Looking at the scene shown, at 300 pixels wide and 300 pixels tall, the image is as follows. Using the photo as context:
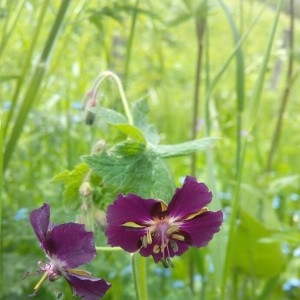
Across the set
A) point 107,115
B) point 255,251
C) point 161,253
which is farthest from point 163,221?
point 255,251

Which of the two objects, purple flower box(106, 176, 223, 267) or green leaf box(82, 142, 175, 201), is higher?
green leaf box(82, 142, 175, 201)

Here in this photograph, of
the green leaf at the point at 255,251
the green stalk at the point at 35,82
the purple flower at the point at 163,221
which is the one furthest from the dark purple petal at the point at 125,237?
the green leaf at the point at 255,251

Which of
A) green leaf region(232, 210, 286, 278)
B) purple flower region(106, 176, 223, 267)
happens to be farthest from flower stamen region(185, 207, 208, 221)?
green leaf region(232, 210, 286, 278)

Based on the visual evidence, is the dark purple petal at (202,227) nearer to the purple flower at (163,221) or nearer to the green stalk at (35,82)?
the purple flower at (163,221)

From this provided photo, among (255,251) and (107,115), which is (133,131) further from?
(255,251)

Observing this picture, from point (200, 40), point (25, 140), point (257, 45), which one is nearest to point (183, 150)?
point (200, 40)

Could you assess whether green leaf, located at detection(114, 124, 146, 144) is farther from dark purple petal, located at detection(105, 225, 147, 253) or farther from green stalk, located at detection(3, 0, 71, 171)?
green stalk, located at detection(3, 0, 71, 171)
